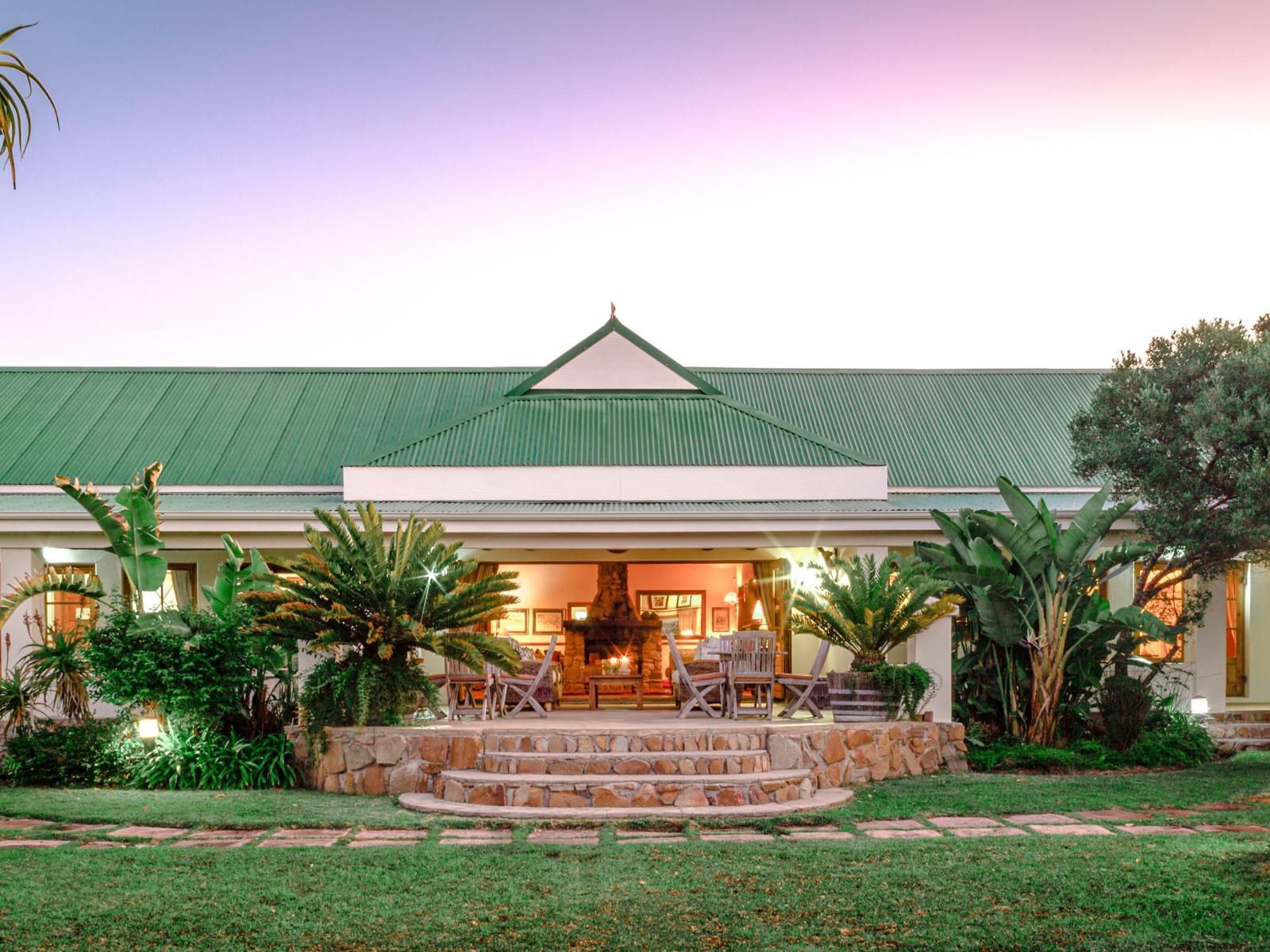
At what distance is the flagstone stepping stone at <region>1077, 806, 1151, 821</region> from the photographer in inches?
422

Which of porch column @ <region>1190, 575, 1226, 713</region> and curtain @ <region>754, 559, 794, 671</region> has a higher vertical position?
curtain @ <region>754, 559, 794, 671</region>

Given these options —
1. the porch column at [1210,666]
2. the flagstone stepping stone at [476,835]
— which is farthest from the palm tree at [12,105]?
the porch column at [1210,666]

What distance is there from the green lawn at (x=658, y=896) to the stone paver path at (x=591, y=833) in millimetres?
264

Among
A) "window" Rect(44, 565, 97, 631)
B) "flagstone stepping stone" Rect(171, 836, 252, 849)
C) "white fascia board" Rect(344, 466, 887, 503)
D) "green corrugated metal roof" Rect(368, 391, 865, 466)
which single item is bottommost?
"flagstone stepping stone" Rect(171, 836, 252, 849)

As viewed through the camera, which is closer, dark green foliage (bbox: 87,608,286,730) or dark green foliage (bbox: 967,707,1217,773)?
dark green foliage (bbox: 87,608,286,730)

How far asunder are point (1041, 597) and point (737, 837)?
241 inches

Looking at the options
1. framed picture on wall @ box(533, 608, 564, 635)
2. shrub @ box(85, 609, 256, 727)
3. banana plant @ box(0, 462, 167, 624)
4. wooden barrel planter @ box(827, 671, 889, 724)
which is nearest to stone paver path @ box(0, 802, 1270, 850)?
shrub @ box(85, 609, 256, 727)

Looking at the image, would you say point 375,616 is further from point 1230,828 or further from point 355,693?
point 1230,828

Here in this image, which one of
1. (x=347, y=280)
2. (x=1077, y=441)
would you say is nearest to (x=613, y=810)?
(x=1077, y=441)

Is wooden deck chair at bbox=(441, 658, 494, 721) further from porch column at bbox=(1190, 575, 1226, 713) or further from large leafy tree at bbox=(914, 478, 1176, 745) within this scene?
porch column at bbox=(1190, 575, 1226, 713)

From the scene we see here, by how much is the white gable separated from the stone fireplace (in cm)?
303

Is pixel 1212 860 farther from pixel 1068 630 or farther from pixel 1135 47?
pixel 1135 47

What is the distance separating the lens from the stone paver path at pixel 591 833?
32.1 ft

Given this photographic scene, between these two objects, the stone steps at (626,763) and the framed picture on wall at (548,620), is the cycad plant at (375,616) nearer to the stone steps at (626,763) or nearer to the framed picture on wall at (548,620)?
the stone steps at (626,763)
